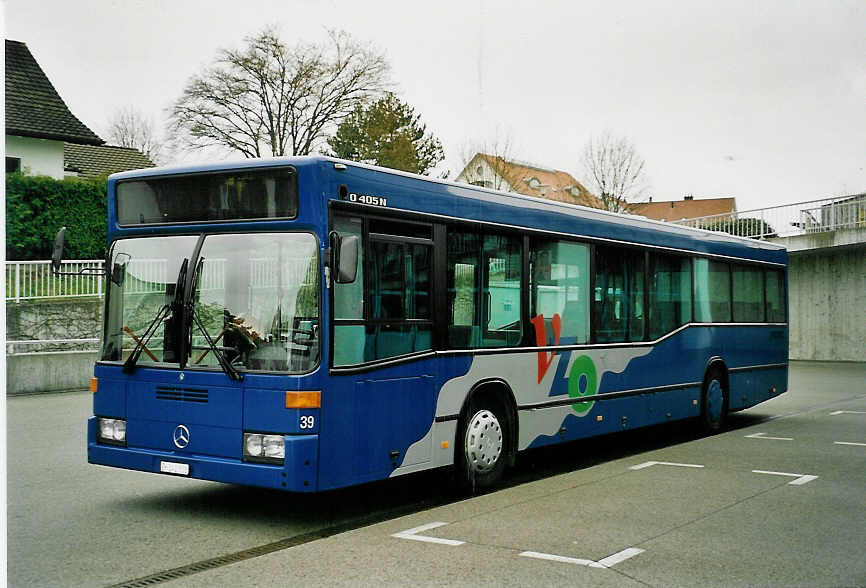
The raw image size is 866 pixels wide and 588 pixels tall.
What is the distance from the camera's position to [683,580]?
5.91 metres

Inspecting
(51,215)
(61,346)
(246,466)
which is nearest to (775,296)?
(246,466)

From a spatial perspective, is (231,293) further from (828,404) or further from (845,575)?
(828,404)

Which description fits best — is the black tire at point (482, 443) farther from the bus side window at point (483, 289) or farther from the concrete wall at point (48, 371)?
the concrete wall at point (48, 371)

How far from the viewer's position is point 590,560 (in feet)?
21.0

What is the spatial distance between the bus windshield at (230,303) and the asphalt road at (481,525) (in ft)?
4.42

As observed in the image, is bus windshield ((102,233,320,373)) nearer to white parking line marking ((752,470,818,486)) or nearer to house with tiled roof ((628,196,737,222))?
white parking line marking ((752,470,818,486))

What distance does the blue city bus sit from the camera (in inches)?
285

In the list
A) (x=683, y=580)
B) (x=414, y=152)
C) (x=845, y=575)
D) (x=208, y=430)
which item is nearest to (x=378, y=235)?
(x=208, y=430)

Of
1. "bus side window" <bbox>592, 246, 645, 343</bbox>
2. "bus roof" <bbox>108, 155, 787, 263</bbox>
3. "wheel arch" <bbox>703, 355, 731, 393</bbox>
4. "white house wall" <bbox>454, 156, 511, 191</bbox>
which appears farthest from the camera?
"white house wall" <bbox>454, 156, 511, 191</bbox>

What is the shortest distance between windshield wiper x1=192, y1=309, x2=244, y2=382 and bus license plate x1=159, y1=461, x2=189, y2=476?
82 centimetres

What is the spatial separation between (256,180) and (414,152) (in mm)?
39555

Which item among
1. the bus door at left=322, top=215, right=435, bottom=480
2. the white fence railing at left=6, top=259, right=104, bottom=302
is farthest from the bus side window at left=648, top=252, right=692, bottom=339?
the white fence railing at left=6, top=259, right=104, bottom=302

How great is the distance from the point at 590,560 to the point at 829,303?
31364 mm

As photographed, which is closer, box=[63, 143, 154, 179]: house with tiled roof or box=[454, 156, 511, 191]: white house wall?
box=[63, 143, 154, 179]: house with tiled roof
